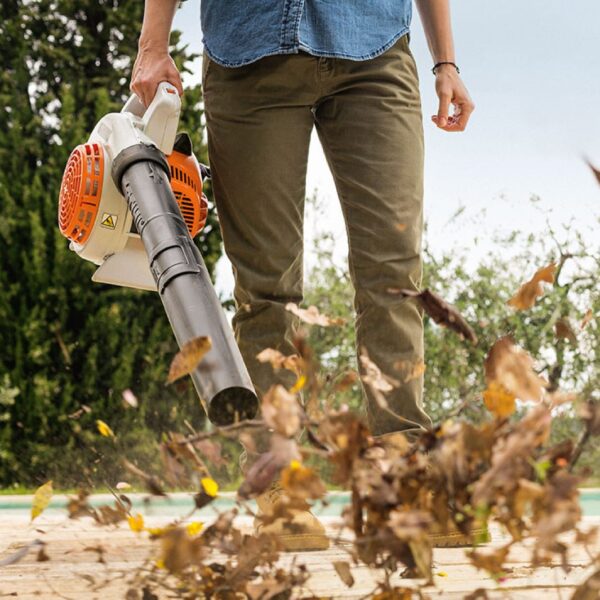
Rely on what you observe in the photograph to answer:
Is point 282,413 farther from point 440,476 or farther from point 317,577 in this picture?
point 317,577

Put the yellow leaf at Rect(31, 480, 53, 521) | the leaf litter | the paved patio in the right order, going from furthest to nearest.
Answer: the paved patio, the yellow leaf at Rect(31, 480, 53, 521), the leaf litter

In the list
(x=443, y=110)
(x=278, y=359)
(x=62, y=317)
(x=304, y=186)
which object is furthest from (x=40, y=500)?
(x=62, y=317)

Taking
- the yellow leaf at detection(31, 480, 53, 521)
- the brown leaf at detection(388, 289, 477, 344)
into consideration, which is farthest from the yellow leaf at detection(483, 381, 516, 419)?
the yellow leaf at detection(31, 480, 53, 521)

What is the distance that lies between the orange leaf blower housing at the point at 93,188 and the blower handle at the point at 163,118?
0.29ft

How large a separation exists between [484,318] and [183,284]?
5635 millimetres

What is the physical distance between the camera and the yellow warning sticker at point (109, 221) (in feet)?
Answer: 5.92

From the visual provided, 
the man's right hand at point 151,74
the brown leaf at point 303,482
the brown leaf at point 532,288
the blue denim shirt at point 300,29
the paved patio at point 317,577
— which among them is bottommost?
the paved patio at point 317,577

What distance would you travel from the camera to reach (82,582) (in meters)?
1.49

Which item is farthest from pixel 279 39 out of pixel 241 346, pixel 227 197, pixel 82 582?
pixel 82 582

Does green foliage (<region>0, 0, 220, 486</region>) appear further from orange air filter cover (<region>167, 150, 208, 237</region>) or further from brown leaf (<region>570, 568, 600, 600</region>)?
brown leaf (<region>570, 568, 600, 600</region>)

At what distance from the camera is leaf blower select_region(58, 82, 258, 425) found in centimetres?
135

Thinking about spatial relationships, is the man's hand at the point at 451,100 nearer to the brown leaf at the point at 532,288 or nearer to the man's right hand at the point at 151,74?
the man's right hand at the point at 151,74

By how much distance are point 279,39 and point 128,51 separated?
4.92 metres

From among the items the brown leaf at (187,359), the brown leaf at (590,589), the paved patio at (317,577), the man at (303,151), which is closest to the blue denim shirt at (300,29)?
the man at (303,151)
